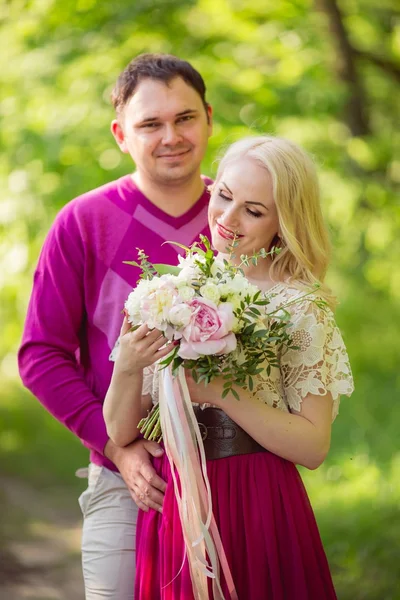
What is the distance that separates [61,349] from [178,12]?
11.8 ft

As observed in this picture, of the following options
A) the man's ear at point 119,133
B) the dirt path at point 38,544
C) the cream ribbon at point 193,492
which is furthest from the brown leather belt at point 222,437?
the dirt path at point 38,544

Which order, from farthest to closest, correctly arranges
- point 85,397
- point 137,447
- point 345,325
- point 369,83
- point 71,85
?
point 369,83, point 345,325, point 71,85, point 85,397, point 137,447

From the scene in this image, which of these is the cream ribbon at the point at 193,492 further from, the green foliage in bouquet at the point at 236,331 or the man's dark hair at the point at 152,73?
the man's dark hair at the point at 152,73

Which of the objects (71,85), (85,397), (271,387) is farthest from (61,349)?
(71,85)

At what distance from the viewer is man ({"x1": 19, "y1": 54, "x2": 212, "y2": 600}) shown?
11.1 feet

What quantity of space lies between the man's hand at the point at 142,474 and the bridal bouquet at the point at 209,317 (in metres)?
0.46

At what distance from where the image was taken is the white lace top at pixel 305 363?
2.89 metres

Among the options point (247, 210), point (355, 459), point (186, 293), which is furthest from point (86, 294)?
point (355, 459)

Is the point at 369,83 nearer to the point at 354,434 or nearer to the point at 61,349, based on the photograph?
the point at 354,434

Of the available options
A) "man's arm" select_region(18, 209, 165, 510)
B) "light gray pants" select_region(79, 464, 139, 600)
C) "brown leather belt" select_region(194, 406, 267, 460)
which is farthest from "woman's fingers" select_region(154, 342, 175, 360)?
"light gray pants" select_region(79, 464, 139, 600)

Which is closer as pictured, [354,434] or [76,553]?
[76,553]

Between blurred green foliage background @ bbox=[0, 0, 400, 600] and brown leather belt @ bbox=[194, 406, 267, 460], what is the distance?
224cm

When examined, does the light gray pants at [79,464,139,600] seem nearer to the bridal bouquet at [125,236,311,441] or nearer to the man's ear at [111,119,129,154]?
the bridal bouquet at [125,236,311,441]

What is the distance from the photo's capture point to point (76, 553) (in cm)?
633
